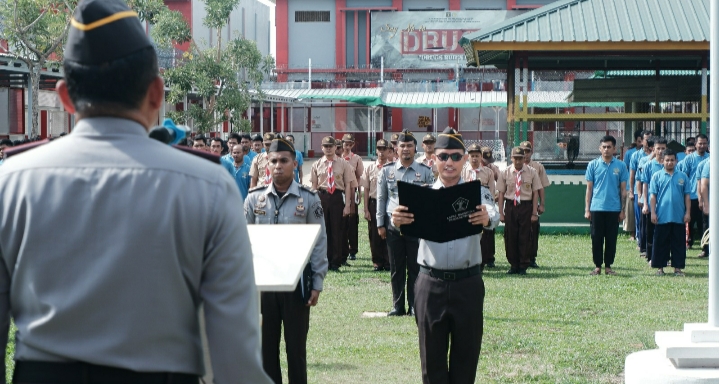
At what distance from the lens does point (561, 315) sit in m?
10.4

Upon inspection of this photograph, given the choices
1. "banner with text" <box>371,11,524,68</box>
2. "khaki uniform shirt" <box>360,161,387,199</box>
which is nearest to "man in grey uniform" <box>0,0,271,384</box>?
"khaki uniform shirt" <box>360,161,387,199</box>

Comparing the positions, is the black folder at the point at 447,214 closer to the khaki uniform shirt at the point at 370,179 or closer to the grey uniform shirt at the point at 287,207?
the grey uniform shirt at the point at 287,207

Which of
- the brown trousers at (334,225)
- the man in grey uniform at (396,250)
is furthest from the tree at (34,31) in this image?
the man in grey uniform at (396,250)

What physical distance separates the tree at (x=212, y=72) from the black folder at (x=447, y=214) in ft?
70.3

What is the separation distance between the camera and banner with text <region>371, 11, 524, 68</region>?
55031 millimetres

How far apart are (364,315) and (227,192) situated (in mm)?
7995

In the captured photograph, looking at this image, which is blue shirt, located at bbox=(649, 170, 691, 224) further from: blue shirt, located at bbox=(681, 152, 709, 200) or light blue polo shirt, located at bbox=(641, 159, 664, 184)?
blue shirt, located at bbox=(681, 152, 709, 200)

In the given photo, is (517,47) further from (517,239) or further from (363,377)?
(363,377)

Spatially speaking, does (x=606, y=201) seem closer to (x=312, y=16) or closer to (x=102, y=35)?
(x=102, y=35)

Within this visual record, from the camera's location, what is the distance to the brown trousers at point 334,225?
1471 centimetres

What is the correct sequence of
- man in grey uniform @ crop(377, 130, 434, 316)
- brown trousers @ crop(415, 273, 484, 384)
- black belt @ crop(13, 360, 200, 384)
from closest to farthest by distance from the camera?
black belt @ crop(13, 360, 200, 384)
brown trousers @ crop(415, 273, 484, 384)
man in grey uniform @ crop(377, 130, 434, 316)

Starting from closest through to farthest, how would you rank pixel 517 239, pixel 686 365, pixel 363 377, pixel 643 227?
pixel 686 365, pixel 363 377, pixel 517 239, pixel 643 227

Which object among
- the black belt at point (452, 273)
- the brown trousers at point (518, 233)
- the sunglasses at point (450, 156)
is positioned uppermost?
the sunglasses at point (450, 156)

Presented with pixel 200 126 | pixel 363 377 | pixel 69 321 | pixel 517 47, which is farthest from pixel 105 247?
pixel 200 126
